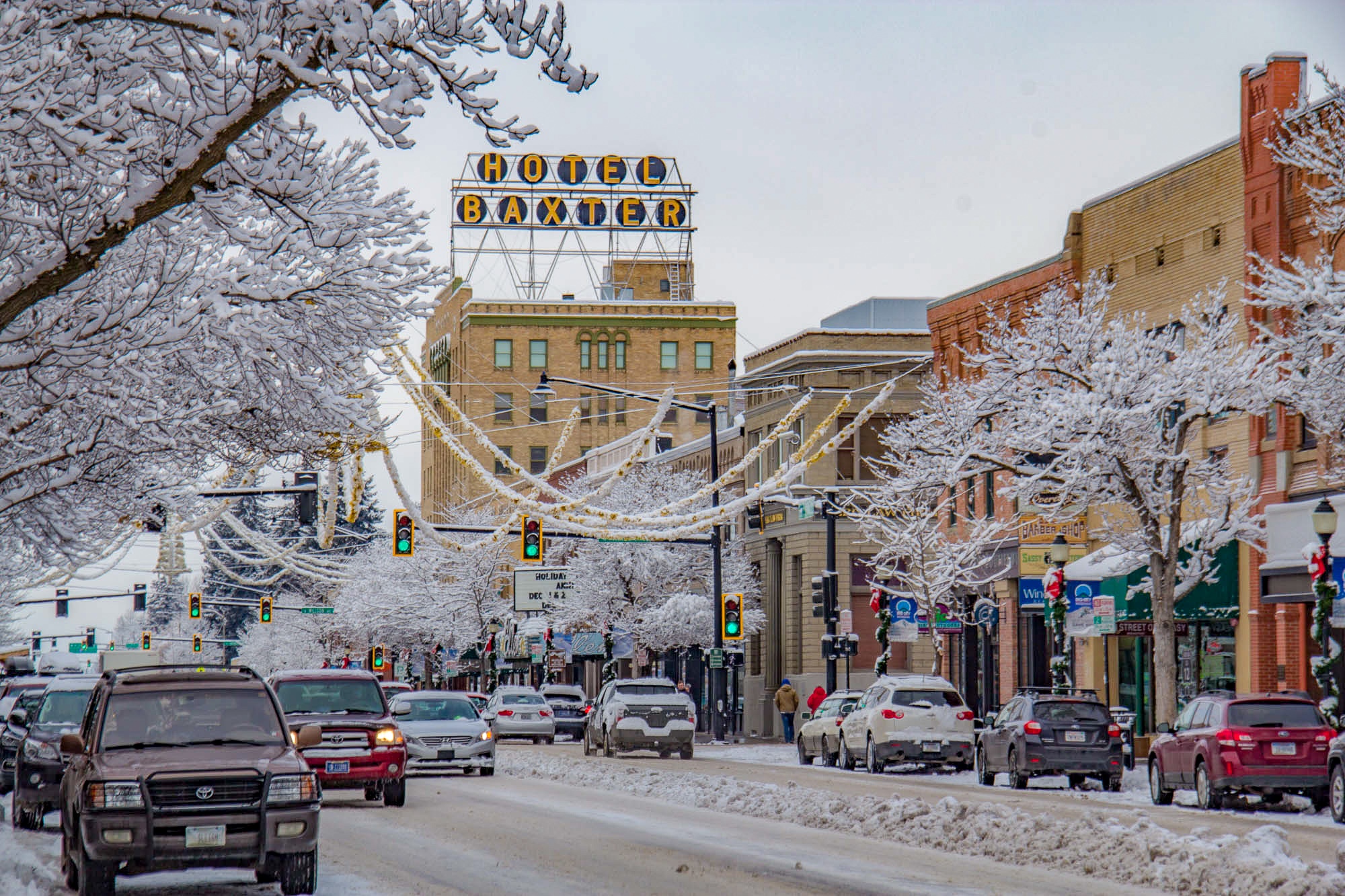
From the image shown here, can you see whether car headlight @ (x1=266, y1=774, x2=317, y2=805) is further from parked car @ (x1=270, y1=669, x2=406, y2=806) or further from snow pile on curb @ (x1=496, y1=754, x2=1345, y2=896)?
parked car @ (x1=270, y1=669, x2=406, y2=806)

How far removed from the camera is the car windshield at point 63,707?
79.8 feet

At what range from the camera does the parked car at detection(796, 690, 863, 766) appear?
127ft

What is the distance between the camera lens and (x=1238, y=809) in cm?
2575

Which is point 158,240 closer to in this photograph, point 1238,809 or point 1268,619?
point 1238,809

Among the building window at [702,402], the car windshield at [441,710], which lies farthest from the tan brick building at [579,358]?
the car windshield at [441,710]

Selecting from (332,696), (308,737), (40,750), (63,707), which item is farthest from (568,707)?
(308,737)

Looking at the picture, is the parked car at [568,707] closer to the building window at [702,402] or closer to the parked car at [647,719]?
the parked car at [647,719]

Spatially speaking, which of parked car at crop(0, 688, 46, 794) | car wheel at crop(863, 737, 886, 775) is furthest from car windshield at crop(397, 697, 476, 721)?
car wheel at crop(863, 737, 886, 775)

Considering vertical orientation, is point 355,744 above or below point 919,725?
above

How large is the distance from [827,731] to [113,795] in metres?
26.7

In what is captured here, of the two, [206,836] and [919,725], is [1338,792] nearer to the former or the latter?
[919,725]

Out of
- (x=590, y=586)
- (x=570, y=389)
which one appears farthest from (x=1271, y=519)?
(x=570, y=389)

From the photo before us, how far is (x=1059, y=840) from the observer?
17859 millimetres

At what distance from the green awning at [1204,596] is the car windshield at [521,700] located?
62.9 ft
